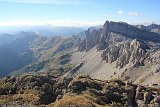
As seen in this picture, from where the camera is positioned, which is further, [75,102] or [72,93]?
[72,93]

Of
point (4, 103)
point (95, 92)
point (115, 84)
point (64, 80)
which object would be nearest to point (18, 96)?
point (4, 103)

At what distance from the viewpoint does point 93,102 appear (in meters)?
110

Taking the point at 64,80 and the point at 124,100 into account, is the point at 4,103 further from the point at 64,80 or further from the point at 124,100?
the point at 124,100

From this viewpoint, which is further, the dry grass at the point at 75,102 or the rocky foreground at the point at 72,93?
the rocky foreground at the point at 72,93

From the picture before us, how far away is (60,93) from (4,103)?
20732mm

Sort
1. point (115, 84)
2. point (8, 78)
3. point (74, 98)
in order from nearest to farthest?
point (74, 98)
point (115, 84)
point (8, 78)

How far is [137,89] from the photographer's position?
124625mm

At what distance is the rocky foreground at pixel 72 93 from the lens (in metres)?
113

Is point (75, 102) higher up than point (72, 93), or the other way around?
point (75, 102)

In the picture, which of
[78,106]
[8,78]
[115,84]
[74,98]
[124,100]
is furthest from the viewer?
[8,78]

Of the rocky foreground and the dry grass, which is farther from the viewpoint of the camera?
the rocky foreground

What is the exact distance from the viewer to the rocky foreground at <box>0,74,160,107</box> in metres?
113

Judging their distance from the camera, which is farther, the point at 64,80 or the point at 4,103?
the point at 64,80

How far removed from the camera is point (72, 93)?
393 feet
